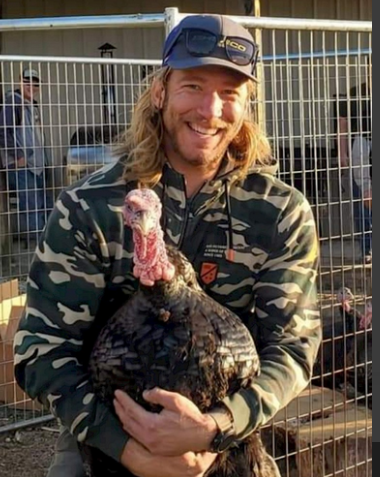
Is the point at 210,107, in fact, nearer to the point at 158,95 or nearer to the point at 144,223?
the point at 158,95

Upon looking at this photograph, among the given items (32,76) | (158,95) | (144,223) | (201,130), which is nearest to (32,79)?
(32,76)

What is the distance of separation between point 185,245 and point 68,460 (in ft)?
2.38

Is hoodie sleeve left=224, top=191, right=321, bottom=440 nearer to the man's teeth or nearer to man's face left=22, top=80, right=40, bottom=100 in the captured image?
the man's teeth

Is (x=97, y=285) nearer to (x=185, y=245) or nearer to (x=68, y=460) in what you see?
(x=185, y=245)

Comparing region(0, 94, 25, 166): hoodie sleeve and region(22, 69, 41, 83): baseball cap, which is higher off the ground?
region(22, 69, 41, 83): baseball cap

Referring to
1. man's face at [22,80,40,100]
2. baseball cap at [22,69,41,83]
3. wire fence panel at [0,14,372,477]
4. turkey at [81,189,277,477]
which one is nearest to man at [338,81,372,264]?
wire fence panel at [0,14,372,477]

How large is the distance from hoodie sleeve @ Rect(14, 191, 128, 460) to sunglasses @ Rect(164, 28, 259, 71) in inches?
20.3

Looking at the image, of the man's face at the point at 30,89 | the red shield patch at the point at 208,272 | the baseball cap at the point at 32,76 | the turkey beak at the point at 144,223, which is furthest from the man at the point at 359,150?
the baseball cap at the point at 32,76

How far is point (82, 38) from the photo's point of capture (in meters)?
12.7

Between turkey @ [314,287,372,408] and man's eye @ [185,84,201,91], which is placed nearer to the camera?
man's eye @ [185,84,201,91]

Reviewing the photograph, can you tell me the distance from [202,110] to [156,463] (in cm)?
94

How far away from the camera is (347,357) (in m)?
4.99

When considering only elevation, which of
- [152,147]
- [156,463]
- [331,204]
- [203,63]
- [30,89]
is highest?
[30,89]

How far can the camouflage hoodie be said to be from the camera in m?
2.55
